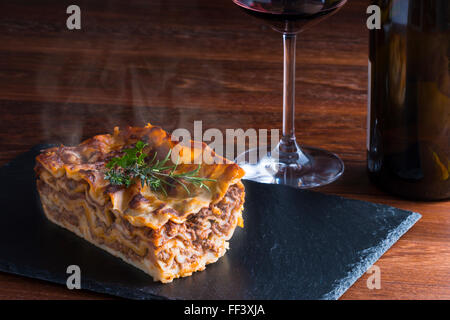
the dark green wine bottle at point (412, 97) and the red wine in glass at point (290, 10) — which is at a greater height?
the red wine in glass at point (290, 10)

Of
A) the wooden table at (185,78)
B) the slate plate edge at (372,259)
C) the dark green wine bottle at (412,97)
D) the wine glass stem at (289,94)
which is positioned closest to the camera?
the slate plate edge at (372,259)

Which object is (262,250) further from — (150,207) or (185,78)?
(185,78)

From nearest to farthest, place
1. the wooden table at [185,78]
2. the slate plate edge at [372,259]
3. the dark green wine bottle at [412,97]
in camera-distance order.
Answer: the slate plate edge at [372,259] < the dark green wine bottle at [412,97] < the wooden table at [185,78]

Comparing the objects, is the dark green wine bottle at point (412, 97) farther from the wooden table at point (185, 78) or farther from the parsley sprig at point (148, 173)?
the parsley sprig at point (148, 173)

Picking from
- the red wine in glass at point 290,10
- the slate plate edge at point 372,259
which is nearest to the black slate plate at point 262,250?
the slate plate edge at point 372,259

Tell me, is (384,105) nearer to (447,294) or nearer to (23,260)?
(447,294)

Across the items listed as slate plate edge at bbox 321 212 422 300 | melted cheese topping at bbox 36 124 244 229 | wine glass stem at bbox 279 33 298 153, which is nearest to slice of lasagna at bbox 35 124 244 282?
melted cheese topping at bbox 36 124 244 229
